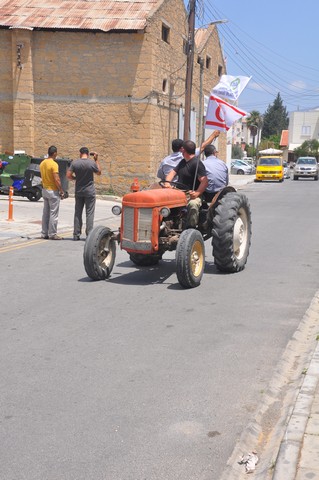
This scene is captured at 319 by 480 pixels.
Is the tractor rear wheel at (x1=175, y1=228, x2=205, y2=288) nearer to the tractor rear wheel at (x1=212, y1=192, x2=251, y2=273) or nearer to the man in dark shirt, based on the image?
the man in dark shirt

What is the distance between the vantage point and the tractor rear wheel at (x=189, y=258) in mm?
7984

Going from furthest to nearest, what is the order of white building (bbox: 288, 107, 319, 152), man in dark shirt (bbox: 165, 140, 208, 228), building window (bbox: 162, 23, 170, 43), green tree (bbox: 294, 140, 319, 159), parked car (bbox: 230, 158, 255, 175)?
white building (bbox: 288, 107, 319, 152)
green tree (bbox: 294, 140, 319, 159)
parked car (bbox: 230, 158, 255, 175)
building window (bbox: 162, 23, 170, 43)
man in dark shirt (bbox: 165, 140, 208, 228)

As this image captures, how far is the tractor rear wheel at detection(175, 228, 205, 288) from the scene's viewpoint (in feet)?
26.2

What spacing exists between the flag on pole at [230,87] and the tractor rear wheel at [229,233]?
334 cm

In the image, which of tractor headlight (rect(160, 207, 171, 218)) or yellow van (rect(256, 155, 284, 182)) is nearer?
tractor headlight (rect(160, 207, 171, 218))

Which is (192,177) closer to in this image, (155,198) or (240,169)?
(155,198)

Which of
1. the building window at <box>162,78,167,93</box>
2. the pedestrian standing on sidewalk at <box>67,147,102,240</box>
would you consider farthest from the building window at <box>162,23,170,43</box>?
the pedestrian standing on sidewalk at <box>67,147,102,240</box>

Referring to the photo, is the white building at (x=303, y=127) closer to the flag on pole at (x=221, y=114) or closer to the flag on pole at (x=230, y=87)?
the flag on pole at (x=230, y=87)

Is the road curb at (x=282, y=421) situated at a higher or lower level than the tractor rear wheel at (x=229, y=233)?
lower

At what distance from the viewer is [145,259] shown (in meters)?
9.71

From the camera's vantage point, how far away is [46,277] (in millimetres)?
9164

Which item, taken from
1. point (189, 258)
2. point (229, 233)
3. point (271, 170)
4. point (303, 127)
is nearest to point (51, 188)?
point (229, 233)

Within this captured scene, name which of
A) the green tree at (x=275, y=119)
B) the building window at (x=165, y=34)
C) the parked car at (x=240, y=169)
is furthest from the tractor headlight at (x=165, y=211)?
the green tree at (x=275, y=119)

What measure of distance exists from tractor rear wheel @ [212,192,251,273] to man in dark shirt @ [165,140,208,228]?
373 millimetres
